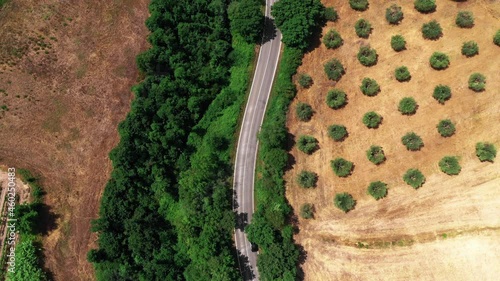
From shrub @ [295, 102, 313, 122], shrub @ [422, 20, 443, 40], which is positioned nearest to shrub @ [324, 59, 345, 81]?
shrub @ [295, 102, 313, 122]

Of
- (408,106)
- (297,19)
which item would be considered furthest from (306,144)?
(297,19)

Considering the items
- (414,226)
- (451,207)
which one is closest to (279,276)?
(414,226)

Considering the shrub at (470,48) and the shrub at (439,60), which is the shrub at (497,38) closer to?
the shrub at (470,48)

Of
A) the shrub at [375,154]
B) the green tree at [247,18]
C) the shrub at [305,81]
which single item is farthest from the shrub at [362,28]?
the shrub at [375,154]

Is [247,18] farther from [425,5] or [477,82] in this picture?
[477,82]

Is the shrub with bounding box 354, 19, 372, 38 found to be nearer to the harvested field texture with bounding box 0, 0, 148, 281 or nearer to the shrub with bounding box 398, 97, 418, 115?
the shrub with bounding box 398, 97, 418, 115

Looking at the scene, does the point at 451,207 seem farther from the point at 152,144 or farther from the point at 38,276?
the point at 38,276

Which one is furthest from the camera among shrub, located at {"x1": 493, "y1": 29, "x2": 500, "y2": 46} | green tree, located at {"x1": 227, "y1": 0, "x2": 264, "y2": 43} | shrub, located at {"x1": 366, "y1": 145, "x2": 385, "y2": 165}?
green tree, located at {"x1": 227, "y1": 0, "x2": 264, "y2": 43}
